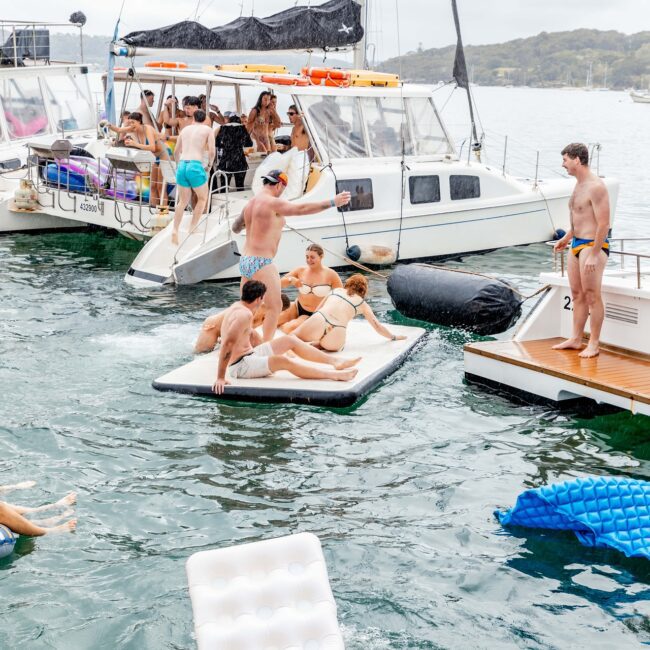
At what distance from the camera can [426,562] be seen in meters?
6.87

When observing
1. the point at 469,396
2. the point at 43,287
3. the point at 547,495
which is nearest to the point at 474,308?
the point at 469,396

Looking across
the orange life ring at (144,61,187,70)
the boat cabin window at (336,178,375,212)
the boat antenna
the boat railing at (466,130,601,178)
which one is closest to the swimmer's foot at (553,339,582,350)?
the boat cabin window at (336,178,375,212)

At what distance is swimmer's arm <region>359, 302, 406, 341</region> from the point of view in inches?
433

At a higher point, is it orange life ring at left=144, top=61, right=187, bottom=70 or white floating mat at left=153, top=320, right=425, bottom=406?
orange life ring at left=144, top=61, right=187, bottom=70

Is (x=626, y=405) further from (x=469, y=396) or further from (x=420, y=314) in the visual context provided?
(x=420, y=314)

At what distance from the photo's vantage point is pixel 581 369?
9.73 m

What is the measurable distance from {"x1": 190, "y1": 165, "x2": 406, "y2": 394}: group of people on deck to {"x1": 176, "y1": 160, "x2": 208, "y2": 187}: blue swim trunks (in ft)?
11.8

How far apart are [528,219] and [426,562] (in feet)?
39.4

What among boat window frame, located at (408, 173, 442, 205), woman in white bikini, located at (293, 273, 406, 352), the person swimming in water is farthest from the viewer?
boat window frame, located at (408, 173, 442, 205)

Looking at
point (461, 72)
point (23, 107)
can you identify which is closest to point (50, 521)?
point (461, 72)

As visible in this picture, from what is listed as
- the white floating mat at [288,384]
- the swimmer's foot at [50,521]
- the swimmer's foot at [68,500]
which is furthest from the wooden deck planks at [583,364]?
the swimmer's foot at [50,521]

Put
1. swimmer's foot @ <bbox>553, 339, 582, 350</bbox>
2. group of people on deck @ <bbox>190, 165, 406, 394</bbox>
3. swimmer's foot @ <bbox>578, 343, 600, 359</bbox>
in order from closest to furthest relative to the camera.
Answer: group of people on deck @ <bbox>190, 165, 406, 394</bbox>
swimmer's foot @ <bbox>578, 343, 600, 359</bbox>
swimmer's foot @ <bbox>553, 339, 582, 350</bbox>

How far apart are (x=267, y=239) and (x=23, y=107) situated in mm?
13146

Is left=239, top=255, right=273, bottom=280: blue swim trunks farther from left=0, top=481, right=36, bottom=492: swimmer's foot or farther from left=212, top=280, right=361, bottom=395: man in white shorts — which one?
left=0, top=481, right=36, bottom=492: swimmer's foot
